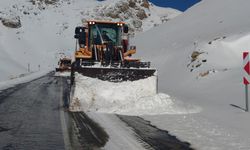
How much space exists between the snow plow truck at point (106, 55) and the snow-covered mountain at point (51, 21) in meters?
40.3

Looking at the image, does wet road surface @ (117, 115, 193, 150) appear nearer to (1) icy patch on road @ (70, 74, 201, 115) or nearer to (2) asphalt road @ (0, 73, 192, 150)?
(2) asphalt road @ (0, 73, 192, 150)

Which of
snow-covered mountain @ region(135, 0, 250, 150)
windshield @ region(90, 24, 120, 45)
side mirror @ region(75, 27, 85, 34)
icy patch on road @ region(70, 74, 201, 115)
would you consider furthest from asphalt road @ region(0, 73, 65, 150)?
windshield @ region(90, 24, 120, 45)

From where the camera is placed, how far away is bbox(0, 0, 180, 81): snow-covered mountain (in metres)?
61.7

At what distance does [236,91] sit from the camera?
13.9m

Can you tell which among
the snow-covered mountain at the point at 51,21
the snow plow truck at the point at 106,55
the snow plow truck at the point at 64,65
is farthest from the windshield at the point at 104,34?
the snow-covered mountain at the point at 51,21

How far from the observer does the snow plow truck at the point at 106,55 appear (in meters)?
10.9

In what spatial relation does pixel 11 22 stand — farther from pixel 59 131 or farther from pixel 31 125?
pixel 59 131

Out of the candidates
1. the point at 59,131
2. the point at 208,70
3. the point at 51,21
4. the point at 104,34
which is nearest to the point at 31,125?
the point at 59,131

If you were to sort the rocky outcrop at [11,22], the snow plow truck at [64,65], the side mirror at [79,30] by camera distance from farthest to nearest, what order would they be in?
1. the rocky outcrop at [11,22]
2. the snow plow truck at [64,65]
3. the side mirror at [79,30]

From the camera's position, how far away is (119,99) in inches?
421

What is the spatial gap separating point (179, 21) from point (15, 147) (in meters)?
35.8

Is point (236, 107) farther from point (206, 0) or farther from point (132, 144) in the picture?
point (206, 0)

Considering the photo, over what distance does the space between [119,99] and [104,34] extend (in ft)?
13.9

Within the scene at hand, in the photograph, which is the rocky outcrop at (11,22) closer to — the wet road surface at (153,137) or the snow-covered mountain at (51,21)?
the snow-covered mountain at (51,21)
